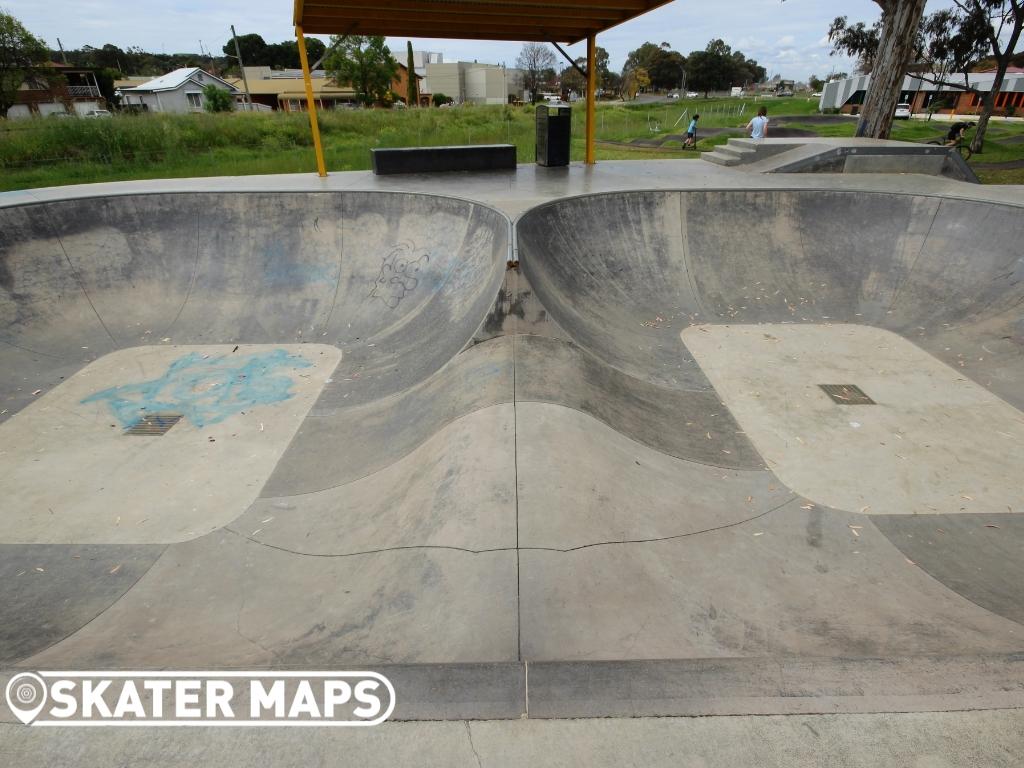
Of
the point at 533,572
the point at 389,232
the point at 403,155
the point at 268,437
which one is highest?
the point at 403,155

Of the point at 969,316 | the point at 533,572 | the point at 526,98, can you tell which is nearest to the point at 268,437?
the point at 533,572

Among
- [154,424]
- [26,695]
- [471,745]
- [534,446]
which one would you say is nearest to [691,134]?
[534,446]

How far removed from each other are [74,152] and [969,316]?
2561cm

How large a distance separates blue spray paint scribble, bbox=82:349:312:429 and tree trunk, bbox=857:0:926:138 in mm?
17828

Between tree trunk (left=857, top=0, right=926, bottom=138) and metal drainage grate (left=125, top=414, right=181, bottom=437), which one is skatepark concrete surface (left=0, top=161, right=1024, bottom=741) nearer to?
metal drainage grate (left=125, top=414, right=181, bottom=437)

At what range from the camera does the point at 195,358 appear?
27.6 feet

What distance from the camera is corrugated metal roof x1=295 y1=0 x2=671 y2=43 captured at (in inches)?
391

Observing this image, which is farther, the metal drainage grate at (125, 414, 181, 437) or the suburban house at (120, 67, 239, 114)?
the suburban house at (120, 67, 239, 114)

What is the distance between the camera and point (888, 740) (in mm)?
2381

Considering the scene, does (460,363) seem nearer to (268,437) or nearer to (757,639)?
(268,437)

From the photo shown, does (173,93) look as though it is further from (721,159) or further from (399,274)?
(399,274)

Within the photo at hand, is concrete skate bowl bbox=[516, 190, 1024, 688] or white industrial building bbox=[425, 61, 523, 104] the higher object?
white industrial building bbox=[425, 61, 523, 104]

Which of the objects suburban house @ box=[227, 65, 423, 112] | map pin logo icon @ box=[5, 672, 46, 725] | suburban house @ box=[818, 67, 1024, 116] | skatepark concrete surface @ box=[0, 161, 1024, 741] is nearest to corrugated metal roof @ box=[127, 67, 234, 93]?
suburban house @ box=[227, 65, 423, 112]

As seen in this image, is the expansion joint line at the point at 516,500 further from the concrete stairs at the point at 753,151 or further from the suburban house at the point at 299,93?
the suburban house at the point at 299,93
